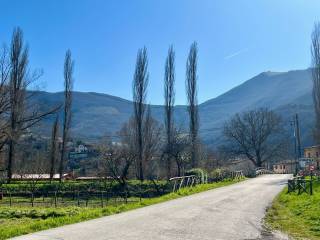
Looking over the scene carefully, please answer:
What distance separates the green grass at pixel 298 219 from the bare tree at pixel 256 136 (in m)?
68.3

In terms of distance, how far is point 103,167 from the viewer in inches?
2103

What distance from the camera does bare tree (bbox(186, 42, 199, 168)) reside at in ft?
170

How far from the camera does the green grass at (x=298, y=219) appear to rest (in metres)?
11.8

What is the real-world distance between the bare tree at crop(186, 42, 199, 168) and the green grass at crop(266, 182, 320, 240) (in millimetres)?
32108

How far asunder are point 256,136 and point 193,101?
1391 inches

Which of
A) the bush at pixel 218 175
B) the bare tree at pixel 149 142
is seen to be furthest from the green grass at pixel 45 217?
the bare tree at pixel 149 142

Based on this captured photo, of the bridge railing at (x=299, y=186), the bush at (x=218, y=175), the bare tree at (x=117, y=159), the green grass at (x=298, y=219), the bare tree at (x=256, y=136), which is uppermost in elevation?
the bare tree at (x=256, y=136)

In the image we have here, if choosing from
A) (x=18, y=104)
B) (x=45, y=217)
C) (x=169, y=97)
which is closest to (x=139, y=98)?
(x=169, y=97)

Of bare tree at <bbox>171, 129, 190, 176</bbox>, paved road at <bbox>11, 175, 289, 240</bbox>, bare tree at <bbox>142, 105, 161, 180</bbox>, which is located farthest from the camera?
bare tree at <bbox>142, 105, 161, 180</bbox>

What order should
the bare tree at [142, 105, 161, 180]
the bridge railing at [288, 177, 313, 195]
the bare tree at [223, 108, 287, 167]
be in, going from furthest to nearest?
the bare tree at [223, 108, 287, 167] → the bare tree at [142, 105, 161, 180] → the bridge railing at [288, 177, 313, 195]

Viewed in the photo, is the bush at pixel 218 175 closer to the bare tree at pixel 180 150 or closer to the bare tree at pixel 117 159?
the bare tree at pixel 180 150

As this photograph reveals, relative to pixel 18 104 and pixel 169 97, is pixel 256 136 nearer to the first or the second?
pixel 169 97

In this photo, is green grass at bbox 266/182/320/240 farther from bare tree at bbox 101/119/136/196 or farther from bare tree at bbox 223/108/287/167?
bare tree at bbox 223/108/287/167

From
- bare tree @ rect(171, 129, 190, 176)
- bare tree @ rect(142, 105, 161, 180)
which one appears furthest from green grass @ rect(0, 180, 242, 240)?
bare tree @ rect(142, 105, 161, 180)
